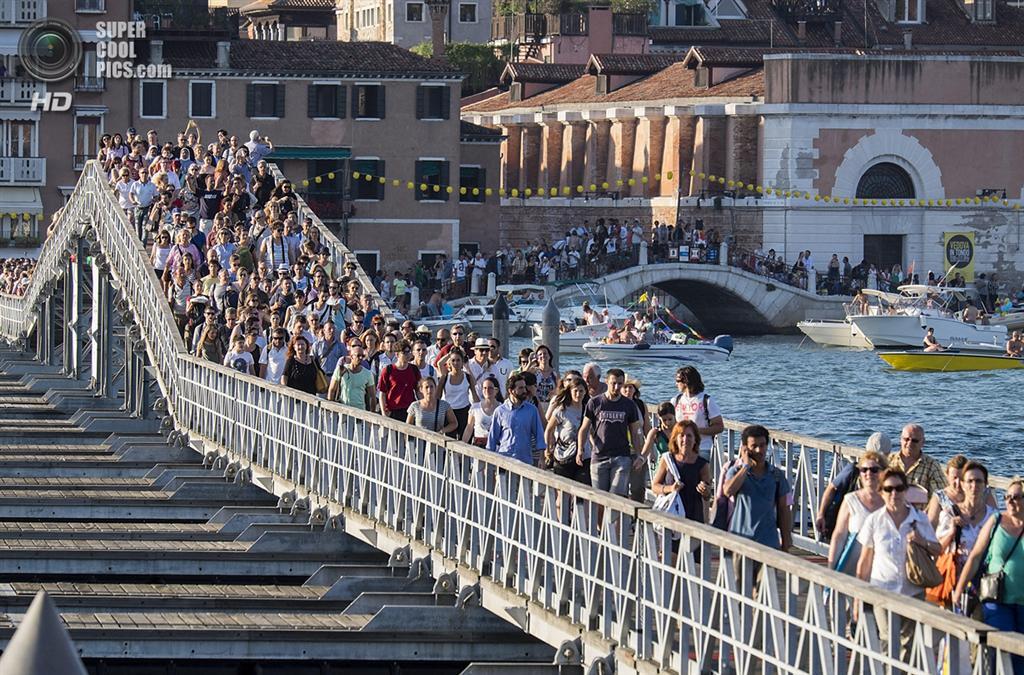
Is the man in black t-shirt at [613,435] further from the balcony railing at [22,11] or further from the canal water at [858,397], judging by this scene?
the balcony railing at [22,11]

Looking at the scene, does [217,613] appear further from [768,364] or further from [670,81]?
[670,81]

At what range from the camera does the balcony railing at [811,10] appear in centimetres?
9381

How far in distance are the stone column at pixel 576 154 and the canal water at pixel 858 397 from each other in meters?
18.4

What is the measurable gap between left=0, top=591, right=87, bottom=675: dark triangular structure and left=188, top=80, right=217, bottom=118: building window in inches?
2604

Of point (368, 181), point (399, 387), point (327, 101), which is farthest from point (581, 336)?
point (399, 387)

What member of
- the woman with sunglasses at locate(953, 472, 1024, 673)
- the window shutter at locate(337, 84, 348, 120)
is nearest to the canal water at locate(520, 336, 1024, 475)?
the window shutter at locate(337, 84, 348, 120)

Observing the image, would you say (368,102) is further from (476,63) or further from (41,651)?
(41,651)

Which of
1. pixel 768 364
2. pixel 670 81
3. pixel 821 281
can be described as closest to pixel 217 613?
pixel 768 364

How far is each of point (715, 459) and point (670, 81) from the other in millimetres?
68117

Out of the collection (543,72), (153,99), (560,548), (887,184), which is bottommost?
(560,548)

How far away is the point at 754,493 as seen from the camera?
42.2 feet

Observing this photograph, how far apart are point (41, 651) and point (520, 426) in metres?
9.83

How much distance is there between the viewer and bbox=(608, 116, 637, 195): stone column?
86.9m

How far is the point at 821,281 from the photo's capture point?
261 feet
